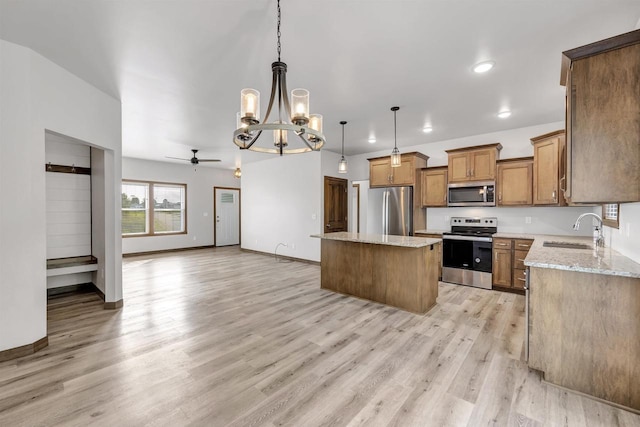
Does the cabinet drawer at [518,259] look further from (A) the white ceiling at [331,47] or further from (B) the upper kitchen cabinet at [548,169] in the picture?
(A) the white ceiling at [331,47]

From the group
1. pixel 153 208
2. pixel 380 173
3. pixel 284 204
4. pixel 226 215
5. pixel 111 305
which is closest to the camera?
pixel 111 305

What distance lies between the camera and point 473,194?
4980 millimetres

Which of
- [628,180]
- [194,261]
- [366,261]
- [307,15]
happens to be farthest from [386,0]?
[194,261]

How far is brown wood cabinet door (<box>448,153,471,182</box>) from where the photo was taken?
5008 mm

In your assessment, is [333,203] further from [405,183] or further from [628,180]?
[628,180]

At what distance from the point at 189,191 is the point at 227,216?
1.60m

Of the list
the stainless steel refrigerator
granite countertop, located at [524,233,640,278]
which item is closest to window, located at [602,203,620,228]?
granite countertop, located at [524,233,640,278]

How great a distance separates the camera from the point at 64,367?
2355 millimetres

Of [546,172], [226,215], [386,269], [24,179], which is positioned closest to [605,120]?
[386,269]

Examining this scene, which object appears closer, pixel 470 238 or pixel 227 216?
pixel 470 238

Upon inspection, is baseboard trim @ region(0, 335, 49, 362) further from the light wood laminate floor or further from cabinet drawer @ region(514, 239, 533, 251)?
cabinet drawer @ region(514, 239, 533, 251)

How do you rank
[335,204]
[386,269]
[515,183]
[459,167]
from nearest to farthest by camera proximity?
[386,269], [515,183], [459,167], [335,204]

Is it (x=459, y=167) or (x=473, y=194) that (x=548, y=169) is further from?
(x=459, y=167)

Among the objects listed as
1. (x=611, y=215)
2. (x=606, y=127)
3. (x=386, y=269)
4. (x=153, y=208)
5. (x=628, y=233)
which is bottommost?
(x=386, y=269)
